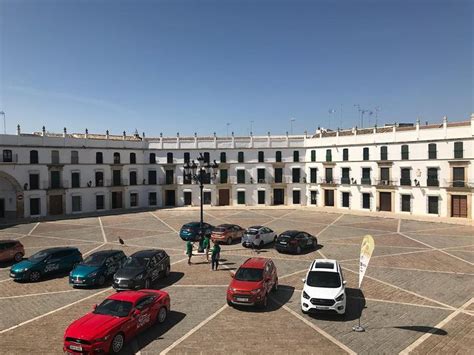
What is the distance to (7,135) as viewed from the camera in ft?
129

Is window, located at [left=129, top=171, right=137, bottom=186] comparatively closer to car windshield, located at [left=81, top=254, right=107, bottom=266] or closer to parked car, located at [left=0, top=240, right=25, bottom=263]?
parked car, located at [left=0, top=240, right=25, bottom=263]

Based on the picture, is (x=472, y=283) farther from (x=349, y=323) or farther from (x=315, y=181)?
(x=315, y=181)

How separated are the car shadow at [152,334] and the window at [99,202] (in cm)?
3685

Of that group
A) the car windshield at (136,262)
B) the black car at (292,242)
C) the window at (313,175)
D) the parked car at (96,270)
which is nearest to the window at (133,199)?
the window at (313,175)

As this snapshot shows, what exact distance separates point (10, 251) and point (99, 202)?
26150 mm

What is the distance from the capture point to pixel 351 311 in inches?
555

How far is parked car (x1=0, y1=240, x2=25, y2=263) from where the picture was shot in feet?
70.3

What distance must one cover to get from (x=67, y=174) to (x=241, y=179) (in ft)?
77.1

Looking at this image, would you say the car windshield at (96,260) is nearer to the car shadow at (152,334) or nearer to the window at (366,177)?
the car shadow at (152,334)

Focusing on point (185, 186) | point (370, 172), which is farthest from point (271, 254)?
point (185, 186)

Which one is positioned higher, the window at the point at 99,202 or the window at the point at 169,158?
the window at the point at 169,158

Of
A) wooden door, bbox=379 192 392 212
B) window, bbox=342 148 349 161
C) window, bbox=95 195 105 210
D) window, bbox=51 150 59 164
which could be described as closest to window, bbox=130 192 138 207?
window, bbox=95 195 105 210

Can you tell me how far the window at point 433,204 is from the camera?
129ft

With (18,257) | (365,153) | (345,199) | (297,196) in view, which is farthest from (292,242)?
(297,196)
